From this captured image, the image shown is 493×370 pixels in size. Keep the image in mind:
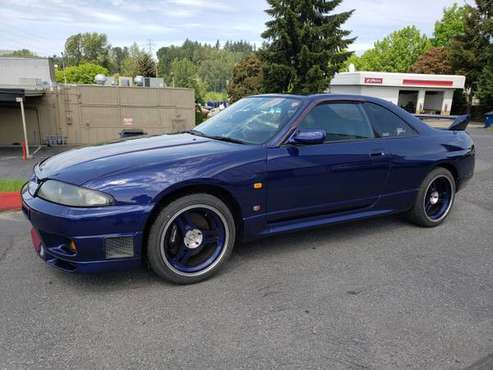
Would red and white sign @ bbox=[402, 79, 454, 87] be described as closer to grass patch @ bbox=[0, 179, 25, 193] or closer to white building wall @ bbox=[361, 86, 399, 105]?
white building wall @ bbox=[361, 86, 399, 105]

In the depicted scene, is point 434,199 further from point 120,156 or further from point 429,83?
point 429,83

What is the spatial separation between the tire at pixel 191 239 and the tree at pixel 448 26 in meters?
62.2

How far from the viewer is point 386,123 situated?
4258 mm

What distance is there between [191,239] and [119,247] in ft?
1.89

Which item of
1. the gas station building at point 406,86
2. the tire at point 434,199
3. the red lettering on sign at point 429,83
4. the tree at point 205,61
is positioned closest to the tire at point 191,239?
the tire at point 434,199

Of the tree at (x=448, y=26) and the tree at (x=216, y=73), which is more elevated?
the tree at (x=448, y=26)

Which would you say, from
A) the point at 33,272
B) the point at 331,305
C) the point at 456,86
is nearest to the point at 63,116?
the point at 33,272

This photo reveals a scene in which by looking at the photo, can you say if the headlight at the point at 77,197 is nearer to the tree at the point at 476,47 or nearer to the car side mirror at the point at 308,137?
the car side mirror at the point at 308,137

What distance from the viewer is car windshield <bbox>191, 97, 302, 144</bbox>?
3.64 m

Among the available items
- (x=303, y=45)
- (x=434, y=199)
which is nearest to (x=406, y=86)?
(x=303, y=45)

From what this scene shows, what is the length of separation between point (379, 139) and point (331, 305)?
194 cm

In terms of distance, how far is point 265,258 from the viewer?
12.2 ft

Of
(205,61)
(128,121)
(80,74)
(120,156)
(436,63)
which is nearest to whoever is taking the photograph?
(120,156)

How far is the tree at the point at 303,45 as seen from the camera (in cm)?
2753
